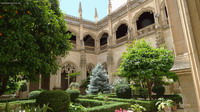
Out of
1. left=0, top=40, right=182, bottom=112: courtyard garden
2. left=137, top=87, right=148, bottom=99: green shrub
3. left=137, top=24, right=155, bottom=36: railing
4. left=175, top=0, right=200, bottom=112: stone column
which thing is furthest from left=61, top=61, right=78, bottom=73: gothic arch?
left=175, top=0, right=200, bottom=112: stone column

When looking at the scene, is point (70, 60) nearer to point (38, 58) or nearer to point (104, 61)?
point (104, 61)

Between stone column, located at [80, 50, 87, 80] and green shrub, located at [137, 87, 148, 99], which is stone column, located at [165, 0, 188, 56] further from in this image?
stone column, located at [80, 50, 87, 80]

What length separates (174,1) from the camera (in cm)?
339

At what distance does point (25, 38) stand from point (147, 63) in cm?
628

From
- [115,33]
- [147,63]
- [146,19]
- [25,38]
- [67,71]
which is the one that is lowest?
[147,63]

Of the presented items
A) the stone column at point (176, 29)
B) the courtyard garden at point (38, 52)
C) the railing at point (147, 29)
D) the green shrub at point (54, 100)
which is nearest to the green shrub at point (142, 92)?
the courtyard garden at point (38, 52)

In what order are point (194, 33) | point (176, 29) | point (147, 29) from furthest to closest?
point (147, 29), point (176, 29), point (194, 33)

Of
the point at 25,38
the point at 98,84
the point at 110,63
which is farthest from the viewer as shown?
the point at 110,63

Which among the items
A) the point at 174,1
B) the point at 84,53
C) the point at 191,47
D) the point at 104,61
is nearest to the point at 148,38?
the point at 104,61

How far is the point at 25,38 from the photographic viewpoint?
13.2 feet

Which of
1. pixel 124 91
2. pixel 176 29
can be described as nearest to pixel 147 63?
pixel 124 91

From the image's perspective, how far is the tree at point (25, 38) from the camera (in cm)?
364

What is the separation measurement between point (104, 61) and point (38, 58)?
49.8 feet

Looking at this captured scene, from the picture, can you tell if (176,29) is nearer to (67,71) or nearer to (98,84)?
(98,84)
